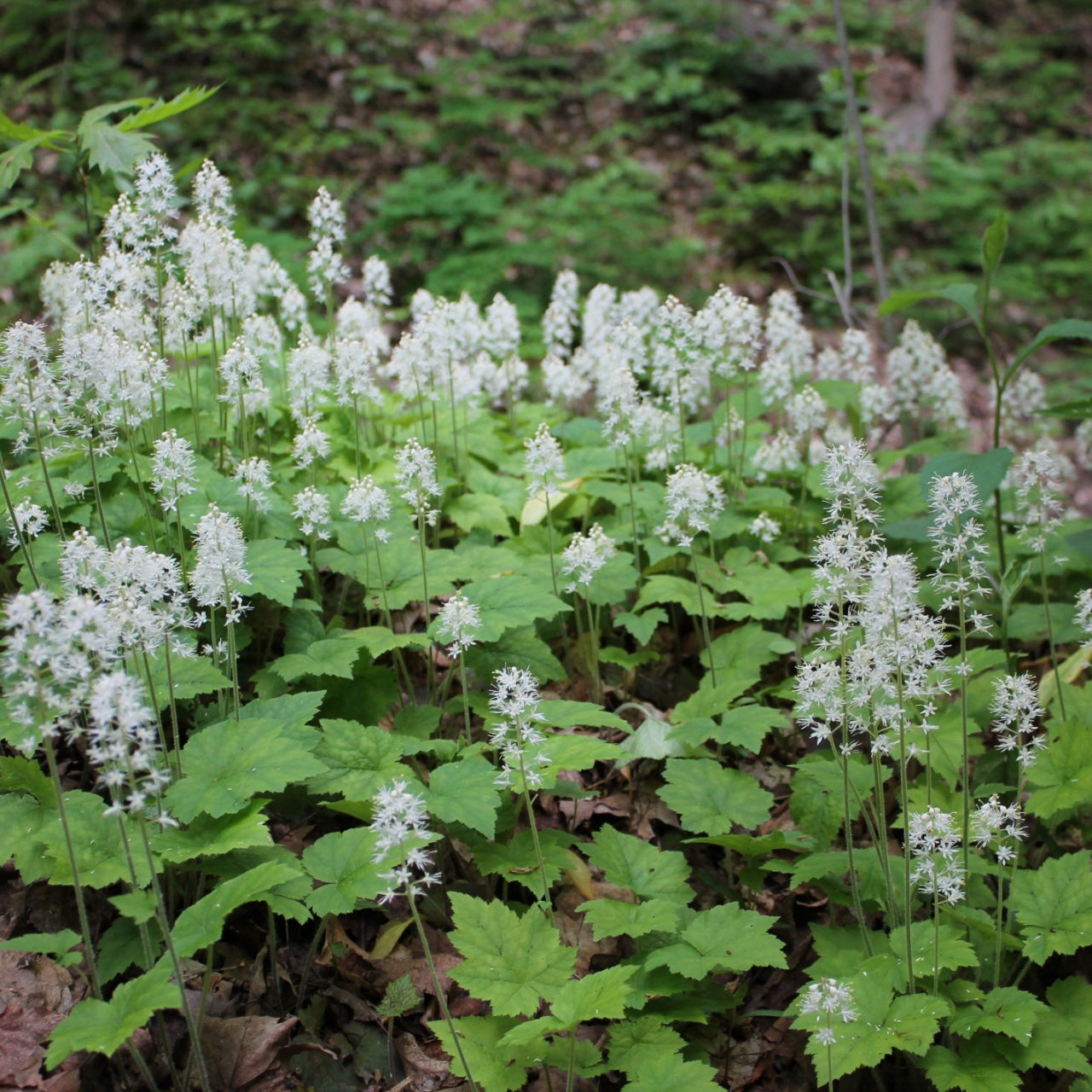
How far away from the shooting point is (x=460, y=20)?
11750 mm

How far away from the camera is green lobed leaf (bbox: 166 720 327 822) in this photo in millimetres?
2688

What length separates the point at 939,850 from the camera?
2.87 meters

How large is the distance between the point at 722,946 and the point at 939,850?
2.35 ft

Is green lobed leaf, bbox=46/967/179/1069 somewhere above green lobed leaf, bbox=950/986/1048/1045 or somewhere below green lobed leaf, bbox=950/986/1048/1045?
above

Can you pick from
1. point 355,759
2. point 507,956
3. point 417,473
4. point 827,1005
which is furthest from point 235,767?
point 827,1005

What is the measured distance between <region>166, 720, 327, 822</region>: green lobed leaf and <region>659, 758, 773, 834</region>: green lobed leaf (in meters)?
1.25

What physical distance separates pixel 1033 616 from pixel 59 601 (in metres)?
4.16

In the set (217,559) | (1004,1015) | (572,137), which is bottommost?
(1004,1015)

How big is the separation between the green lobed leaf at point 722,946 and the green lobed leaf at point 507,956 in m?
0.32

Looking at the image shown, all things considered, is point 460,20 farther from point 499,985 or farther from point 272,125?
point 499,985

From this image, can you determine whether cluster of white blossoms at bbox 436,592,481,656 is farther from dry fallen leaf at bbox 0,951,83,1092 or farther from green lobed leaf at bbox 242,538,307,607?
dry fallen leaf at bbox 0,951,83,1092

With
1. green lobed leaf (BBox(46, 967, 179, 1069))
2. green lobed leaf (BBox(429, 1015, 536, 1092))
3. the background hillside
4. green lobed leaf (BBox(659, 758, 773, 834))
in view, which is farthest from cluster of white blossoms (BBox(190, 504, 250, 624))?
the background hillside

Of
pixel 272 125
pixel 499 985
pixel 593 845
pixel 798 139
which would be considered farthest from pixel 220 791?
pixel 798 139

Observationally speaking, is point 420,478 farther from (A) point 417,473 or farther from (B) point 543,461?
(B) point 543,461
